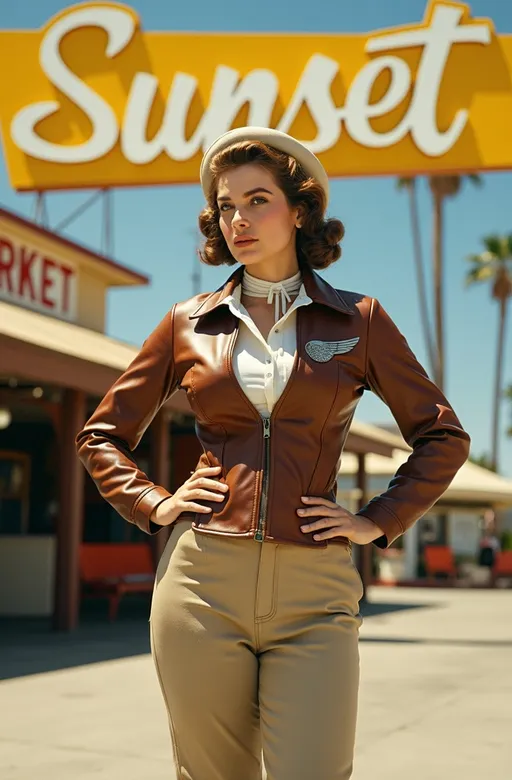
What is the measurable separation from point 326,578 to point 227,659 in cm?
28

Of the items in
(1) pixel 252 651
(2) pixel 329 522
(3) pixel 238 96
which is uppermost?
(3) pixel 238 96

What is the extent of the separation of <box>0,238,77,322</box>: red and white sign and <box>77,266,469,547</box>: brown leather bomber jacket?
40.3ft

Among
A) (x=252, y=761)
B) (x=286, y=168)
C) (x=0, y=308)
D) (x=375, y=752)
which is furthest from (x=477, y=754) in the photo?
(x=0, y=308)

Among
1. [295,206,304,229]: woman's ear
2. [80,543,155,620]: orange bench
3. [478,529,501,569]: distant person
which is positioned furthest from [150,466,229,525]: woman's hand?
[478,529,501,569]: distant person

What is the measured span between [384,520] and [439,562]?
84.1 ft

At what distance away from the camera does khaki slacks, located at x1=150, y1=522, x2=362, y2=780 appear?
2307 millimetres

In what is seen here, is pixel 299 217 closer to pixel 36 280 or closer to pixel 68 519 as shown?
pixel 68 519

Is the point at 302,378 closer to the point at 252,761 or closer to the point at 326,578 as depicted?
the point at 326,578

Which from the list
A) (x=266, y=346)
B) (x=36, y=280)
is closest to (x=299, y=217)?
(x=266, y=346)

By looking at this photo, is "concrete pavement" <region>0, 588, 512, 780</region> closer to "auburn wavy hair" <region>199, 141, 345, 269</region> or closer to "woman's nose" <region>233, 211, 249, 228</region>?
"auburn wavy hair" <region>199, 141, 345, 269</region>

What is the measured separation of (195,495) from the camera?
8.07 ft

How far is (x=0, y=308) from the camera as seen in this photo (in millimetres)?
13008

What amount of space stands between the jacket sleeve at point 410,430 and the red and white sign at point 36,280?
41.2 feet

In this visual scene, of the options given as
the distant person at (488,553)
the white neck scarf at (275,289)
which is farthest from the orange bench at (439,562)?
the white neck scarf at (275,289)
